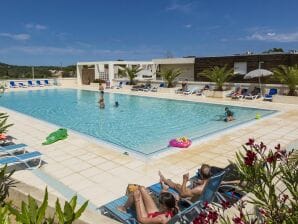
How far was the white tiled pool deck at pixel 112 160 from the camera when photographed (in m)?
6.02

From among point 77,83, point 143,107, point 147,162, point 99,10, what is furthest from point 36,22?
point 147,162

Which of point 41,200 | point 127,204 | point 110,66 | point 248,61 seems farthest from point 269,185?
point 110,66

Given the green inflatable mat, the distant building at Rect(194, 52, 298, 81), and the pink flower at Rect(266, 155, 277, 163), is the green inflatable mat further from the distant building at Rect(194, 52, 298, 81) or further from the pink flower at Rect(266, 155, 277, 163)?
the distant building at Rect(194, 52, 298, 81)

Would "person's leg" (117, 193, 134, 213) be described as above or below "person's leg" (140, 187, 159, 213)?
below

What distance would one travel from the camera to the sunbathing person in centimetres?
363

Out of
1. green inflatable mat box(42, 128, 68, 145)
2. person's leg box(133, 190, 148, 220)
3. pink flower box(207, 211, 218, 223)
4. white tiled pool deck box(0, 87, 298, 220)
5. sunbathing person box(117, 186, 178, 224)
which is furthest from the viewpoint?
green inflatable mat box(42, 128, 68, 145)

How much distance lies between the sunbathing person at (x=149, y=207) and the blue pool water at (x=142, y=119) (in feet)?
13.6

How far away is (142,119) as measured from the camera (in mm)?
14539

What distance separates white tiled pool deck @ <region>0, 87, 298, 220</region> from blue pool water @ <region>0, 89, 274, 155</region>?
1088mm

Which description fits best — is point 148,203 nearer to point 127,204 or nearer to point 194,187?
point 127,204

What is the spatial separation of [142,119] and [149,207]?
34.8 feet

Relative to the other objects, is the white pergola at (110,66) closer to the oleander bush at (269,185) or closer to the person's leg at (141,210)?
the person's leg at (141,210)

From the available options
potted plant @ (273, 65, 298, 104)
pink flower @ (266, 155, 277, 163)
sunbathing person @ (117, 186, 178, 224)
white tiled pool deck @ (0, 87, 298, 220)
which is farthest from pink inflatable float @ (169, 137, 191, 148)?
potted plant @ (273, 65, 298, 104)

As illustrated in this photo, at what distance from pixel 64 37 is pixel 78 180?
80.4 m
